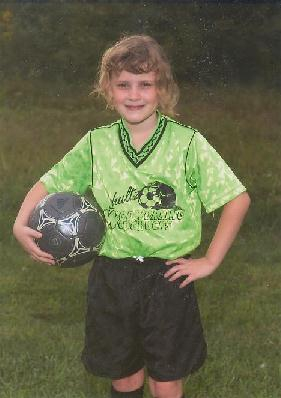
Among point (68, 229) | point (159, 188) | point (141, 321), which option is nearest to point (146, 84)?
point (159, 188)

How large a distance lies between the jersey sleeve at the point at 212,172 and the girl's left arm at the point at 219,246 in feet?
0.16

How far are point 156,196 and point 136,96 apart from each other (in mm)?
536

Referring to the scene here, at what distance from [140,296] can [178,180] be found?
0.64 meters

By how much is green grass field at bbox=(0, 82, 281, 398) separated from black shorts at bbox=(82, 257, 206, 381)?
1.21 meters

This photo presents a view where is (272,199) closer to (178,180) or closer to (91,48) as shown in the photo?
(91,48)

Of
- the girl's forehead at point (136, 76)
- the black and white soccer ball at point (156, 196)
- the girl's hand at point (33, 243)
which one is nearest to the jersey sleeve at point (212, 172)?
the black and white soccer ball at point (156, 196)

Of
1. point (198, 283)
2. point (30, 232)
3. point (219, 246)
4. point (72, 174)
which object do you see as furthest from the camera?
point (198, 283)

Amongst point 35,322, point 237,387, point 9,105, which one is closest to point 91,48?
point 9,105

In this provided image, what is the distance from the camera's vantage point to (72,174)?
4.65 m

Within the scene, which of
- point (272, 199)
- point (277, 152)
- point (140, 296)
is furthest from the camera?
point (277, 152)

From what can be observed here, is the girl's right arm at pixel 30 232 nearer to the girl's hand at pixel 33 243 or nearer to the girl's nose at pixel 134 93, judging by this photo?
the girl's hand at pixel 33 243

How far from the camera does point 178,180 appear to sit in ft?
14.4

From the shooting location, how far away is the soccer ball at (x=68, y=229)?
437 centimetres

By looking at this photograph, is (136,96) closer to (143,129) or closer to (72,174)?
(143,129)
